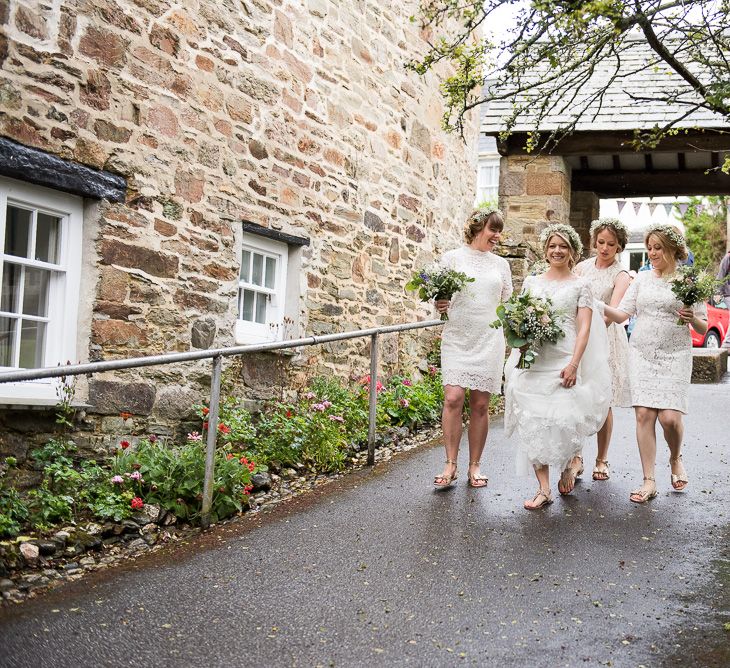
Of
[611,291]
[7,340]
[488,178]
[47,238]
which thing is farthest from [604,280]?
[488,178]

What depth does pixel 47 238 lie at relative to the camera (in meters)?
6.00

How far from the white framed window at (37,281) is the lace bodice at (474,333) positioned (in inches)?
100.0

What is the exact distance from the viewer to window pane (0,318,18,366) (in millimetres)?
5672

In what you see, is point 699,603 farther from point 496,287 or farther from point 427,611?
point 496,287

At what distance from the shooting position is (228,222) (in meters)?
7.43

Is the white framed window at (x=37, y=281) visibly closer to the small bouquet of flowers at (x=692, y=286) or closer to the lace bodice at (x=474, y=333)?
the lace bodice at (x=474, y=333)

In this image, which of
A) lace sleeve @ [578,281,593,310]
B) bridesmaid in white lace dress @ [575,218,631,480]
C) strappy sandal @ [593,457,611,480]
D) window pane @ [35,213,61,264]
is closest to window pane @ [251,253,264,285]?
window pane @ [35,213,61,264]

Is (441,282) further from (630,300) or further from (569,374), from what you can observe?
(630,300)

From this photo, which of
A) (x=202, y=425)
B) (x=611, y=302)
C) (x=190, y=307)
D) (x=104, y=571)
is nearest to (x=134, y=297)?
(x=190, y=307)

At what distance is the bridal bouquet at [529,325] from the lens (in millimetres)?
5840

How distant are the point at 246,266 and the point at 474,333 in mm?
2496

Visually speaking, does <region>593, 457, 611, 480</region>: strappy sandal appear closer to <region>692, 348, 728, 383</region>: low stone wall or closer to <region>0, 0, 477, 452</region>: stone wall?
<region>0, 0, 477, 452</region>: stone wall

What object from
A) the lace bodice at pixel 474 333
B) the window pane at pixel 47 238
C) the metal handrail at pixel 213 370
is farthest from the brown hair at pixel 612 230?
the window pane at pixel 47 238

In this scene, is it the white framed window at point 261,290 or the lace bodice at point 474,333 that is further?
the white framed window at point 261,290
